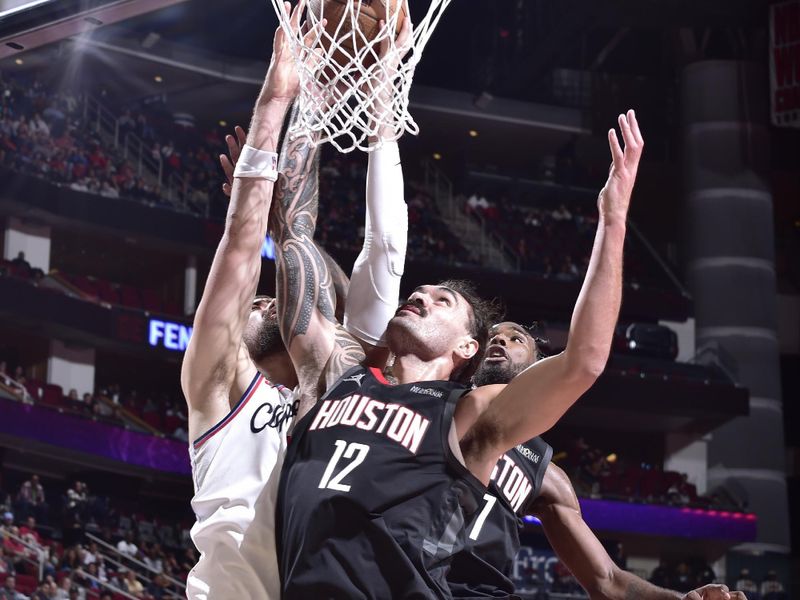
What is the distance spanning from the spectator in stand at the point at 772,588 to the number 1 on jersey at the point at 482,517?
15.4 meters

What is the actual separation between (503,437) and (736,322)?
18.3m

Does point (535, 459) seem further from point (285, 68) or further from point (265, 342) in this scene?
point (285, 68)

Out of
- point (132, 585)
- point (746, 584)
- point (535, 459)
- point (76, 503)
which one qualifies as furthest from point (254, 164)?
point (746, 584)

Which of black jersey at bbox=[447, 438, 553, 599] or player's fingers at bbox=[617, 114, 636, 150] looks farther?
black jersey at bbox=[447, 438, 553, 599]

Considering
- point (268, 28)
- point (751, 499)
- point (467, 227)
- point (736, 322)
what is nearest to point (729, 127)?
point (736, 322)

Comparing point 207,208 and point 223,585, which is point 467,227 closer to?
point 207,208

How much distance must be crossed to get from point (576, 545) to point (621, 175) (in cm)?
174

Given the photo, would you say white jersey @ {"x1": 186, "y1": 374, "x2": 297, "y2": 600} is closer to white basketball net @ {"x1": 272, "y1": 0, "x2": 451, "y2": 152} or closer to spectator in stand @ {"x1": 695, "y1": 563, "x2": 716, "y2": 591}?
white basketball net @ {"x1": 272, "y1": 0, "x2": 451, "y2": 152}

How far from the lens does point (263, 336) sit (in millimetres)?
3971

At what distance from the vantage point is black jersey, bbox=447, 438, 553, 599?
11.3 ft

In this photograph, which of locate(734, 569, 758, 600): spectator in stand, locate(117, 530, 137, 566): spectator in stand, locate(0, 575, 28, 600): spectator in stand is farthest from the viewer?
locate(734, 569, 758, 600): spectator in stand

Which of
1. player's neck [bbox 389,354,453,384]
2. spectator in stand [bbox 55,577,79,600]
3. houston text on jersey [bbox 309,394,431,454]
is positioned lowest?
spectator in stand [bbox 55,577,79,600]

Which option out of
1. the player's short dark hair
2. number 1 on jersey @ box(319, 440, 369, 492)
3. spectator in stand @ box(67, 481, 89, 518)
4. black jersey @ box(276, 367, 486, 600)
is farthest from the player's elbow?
spectator in stand @ box(67, 481, 89, 518)

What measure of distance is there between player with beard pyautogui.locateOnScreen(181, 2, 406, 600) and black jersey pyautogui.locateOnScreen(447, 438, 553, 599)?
61 centimetres
